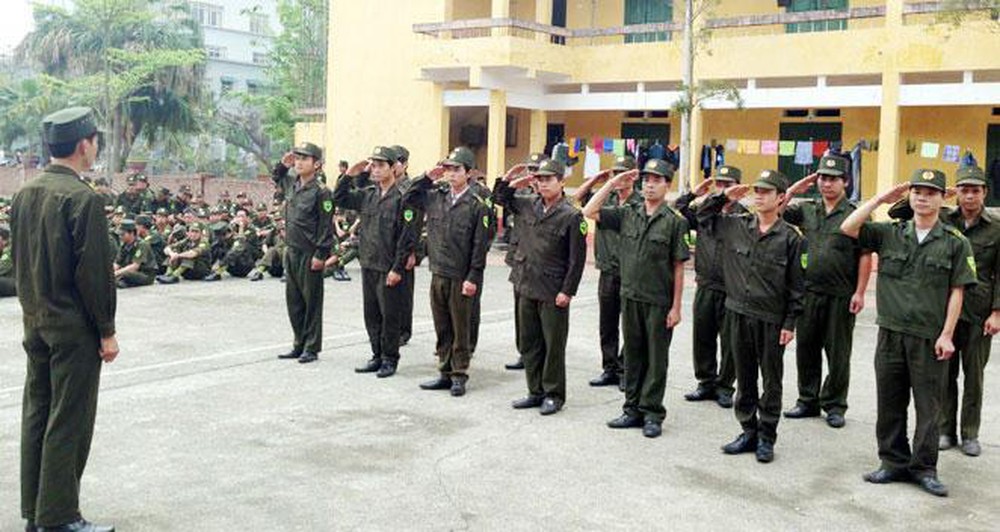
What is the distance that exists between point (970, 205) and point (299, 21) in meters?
35.6

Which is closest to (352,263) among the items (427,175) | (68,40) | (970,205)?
(427,175)

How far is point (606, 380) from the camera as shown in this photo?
29.1 feet

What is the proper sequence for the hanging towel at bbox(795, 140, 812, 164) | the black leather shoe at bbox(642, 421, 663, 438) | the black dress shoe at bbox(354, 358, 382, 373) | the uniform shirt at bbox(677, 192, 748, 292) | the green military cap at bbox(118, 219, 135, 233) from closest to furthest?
the black leather shoe at bbox(642, 421, 663, 438), the uniform shirt at bbox(677, 192, 748, 292), the black dress shoe at bbox(354, 358, 382, 373), the green military cap at bbox(118, 219, 135, 233), the hanging towel at bbox(795, 140, 812, 164)

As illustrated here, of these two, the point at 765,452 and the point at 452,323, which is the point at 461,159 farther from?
the point at 765,452

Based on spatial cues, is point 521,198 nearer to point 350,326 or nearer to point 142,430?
point 142,430

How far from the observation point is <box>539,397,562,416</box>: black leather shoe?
7.70 metres

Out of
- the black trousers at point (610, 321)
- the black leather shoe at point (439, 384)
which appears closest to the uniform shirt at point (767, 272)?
the black trousers at point (610, 321)

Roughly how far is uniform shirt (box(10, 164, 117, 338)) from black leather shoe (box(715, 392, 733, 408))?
4.67 metres

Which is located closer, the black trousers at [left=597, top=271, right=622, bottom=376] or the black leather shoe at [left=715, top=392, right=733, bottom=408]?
the black leather shoe at [left=715, top=392, right=733, bottom=408]

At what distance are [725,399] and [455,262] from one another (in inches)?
88.3

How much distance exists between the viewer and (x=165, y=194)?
22234mm

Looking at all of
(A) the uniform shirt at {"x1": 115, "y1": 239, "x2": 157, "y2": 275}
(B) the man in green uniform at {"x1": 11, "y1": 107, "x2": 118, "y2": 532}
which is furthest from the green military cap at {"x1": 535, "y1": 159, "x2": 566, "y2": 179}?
(A) the uniform shirt at {"x1": 115, "y1": 239, "x2": 157, "y2": 275}

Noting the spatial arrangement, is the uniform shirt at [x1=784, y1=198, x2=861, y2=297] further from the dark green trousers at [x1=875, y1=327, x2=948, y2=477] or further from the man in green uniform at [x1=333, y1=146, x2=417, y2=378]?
the man in green uniform at [x1=333, y1=146, x2=417, y2=378]

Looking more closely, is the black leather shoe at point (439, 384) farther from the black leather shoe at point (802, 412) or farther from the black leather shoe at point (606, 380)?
the black leather shoe at point (802, 412)
